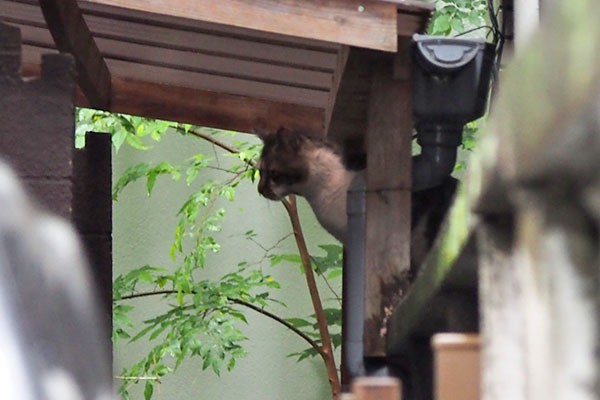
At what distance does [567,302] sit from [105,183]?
3625mm

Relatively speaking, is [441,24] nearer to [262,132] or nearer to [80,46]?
[262,132]

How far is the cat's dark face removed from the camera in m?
5.00

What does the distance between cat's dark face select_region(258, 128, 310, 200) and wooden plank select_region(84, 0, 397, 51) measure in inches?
65.0

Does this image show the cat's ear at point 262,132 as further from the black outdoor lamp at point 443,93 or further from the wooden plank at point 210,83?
the black outdoor lamp at point 443,93

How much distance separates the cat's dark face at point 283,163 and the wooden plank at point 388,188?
48.4 inches

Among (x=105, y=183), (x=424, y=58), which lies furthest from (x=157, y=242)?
(x=424, y=58)

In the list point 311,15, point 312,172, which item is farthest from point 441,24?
point 311,15

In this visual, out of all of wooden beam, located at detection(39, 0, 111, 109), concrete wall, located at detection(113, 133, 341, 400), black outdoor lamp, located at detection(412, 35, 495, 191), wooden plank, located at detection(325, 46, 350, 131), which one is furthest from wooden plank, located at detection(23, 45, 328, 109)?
concrete wall, located at detection(113, 133, 341, 400)

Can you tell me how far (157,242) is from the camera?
7086 millimetres

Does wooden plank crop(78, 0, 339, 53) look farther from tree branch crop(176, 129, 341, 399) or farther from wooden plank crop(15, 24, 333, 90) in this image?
tree branch crop(176, 129, 341, 399)

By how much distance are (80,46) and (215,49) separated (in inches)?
21.0

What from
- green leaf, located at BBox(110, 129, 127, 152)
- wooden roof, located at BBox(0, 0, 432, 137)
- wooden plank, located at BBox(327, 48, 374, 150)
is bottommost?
wooden plank, located at BBox(327, 48, 374, 150)

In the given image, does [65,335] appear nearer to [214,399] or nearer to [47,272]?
[47,272]

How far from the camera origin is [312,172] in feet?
16.4
